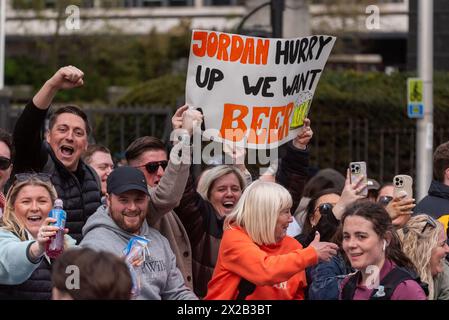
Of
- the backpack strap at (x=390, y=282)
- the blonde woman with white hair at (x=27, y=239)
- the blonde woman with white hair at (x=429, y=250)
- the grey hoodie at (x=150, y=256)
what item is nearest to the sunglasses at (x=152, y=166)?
the blonde woman with white hair at (x=27, y=239)

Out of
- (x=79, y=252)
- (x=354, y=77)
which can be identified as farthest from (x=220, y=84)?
(x=354, y=77)

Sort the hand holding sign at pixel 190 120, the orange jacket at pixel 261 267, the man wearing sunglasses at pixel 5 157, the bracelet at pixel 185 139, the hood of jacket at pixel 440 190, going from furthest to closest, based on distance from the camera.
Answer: the hood of jacket at pixel 440 190
the hand holding sign at pixel 190 120
the man wearing sunglasses at pixel 5 157
the bracelet at pixel 185 139
the orange jacket at pixel 261 267

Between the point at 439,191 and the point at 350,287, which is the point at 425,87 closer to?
the point at 439,191

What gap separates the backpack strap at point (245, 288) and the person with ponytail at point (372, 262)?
465mm

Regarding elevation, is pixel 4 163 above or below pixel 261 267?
above

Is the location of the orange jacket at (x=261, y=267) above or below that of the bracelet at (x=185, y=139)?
below

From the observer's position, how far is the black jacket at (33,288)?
18.8 feet

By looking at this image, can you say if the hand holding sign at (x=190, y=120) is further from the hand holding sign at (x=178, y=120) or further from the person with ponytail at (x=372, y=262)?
the person with ponytail at (x=372, y=262)

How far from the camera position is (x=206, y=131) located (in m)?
7.21

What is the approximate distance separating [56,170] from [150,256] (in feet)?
4.13

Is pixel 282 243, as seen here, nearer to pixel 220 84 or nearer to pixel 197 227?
pixel 197 227

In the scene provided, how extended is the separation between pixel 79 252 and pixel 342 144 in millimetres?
11217

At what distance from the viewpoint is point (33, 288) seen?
19.0ft

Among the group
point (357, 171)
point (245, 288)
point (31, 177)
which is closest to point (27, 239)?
point (31, 177)
